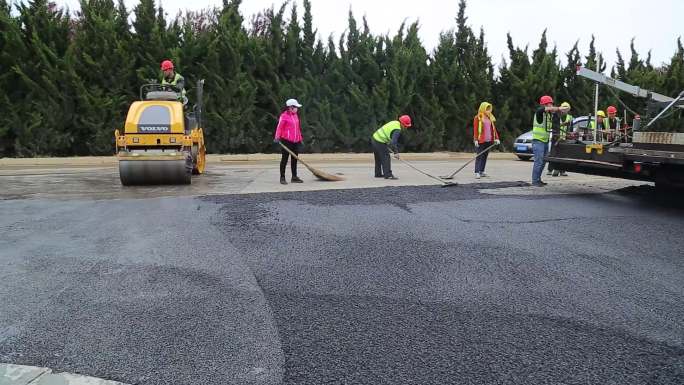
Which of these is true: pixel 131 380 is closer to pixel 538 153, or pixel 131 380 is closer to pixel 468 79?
pixel 538 153

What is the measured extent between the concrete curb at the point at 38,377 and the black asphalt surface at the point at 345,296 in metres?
0.07

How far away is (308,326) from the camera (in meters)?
3.49

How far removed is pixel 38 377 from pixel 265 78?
53.9 ft

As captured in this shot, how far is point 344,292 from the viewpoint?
413cm

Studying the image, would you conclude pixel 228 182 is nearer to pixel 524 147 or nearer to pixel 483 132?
pixel 483 132

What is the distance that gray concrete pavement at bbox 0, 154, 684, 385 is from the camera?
9.87 feet

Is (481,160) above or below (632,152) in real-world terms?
below

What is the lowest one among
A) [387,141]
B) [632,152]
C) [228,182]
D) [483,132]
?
[228,182]

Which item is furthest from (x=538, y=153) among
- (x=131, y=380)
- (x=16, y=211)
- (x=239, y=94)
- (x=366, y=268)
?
(x=239, y=94)

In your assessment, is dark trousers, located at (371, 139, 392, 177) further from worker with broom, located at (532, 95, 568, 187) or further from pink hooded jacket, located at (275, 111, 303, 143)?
worker with broom, located at (532, 95, 568, 187)

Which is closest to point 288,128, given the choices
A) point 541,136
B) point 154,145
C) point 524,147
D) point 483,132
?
point 154,145

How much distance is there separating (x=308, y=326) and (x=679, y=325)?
2213mm

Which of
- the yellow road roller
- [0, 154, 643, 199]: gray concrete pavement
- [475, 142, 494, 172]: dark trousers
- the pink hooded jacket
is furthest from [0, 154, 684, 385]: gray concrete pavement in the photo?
[475, 142, 494, 172]: dark trousers

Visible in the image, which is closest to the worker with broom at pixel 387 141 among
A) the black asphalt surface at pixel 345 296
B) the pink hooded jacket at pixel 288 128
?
the pink hooded jacket at pixel 288 128
